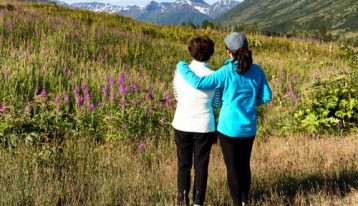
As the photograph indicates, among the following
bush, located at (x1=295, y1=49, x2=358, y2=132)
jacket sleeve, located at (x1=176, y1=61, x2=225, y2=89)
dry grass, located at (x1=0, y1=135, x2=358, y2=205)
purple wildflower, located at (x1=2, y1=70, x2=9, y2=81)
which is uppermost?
jacket sleeve, located at (x1=176, y1=61, x2=225, y2=89)

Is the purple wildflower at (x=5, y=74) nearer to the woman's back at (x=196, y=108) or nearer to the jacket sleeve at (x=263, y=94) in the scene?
the woman's back at (x=196, y=108)

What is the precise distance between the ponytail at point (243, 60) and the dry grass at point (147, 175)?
4.96ft

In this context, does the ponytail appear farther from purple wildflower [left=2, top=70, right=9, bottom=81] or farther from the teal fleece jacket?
purple wildflower [left=2, top=70, right=9, bottom=81]

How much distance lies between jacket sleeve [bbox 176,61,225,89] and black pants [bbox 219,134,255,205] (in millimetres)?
524

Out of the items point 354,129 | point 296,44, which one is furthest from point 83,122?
point 296,44

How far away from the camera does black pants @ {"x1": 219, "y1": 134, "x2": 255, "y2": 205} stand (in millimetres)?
4723

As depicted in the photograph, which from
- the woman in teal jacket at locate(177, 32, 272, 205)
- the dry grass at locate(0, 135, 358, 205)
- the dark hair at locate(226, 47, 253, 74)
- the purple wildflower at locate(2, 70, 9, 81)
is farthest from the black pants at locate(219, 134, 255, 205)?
the purple wildflower at locate(2, 70, 9, 81)

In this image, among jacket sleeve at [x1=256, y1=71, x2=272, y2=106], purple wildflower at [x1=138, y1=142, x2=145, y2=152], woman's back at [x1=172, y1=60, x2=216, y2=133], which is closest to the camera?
woman's back at [x1=172, y1=60, x2=216, y2=133]

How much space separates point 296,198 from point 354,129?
396cm

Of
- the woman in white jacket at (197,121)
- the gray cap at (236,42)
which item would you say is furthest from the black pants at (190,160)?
the gray cap at (236,42)

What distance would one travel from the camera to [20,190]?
190 inches

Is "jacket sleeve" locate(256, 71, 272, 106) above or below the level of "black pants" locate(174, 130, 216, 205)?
above

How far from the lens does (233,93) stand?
15.3 ft

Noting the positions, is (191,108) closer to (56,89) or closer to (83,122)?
(83,122)
